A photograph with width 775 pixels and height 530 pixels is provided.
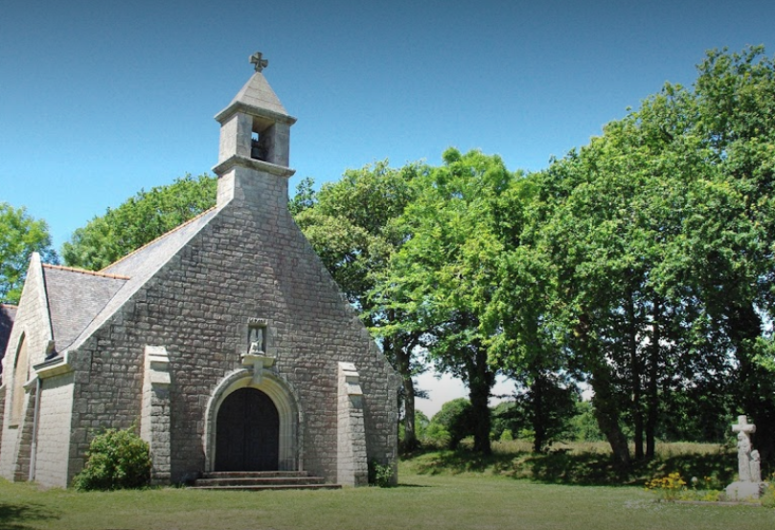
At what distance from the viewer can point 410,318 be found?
115 ft

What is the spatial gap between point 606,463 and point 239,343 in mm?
15675

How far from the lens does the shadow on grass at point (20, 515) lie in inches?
410

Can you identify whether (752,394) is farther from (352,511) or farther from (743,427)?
(352,511)

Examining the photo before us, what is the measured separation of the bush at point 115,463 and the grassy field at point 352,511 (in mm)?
640

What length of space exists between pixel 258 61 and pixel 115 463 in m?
12.5

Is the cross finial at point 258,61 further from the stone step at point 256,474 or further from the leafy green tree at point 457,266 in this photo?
the stone step at point 256,474

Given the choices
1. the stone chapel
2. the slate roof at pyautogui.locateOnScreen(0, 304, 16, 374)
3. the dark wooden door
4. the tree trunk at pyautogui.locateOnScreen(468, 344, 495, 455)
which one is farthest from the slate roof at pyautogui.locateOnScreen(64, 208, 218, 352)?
the tree trunk at pyautogui.locateOnScreen(468, 344, 495, 455)

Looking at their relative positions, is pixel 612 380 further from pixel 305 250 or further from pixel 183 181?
pixel 183 181

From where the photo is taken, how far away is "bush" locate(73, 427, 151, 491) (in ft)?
52.4

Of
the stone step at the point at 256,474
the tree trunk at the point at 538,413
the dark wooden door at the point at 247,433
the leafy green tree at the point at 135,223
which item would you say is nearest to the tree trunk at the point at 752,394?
the tree trunk at the point at 538,413

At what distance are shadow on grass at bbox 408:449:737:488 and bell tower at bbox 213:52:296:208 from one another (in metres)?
14.8

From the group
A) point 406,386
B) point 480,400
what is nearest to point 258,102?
point 480,400

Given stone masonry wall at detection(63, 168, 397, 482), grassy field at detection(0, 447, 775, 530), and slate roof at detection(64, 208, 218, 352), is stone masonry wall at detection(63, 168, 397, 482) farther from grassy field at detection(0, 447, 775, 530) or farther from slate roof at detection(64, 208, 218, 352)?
grassy field at detection(0, 447, 775, 530)

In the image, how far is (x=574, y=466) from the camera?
2808 cm
